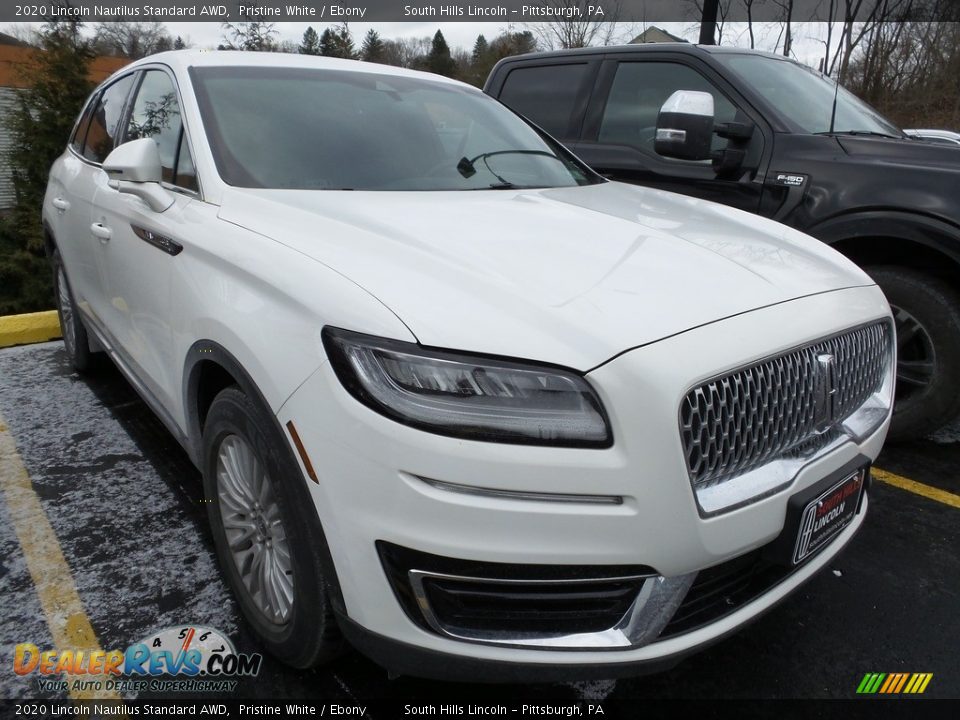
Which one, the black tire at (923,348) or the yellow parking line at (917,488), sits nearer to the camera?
the yellow parking line at (917,488)

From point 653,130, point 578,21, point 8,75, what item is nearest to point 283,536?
point 653,130

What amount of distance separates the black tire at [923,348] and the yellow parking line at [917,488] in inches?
12.6

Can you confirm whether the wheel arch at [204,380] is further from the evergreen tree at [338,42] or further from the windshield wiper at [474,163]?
the evergreen tree at [338,42]

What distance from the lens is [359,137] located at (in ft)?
8.40

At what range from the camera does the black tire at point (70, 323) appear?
12.8 feet

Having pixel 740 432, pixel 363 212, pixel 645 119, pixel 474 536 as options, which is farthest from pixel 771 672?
pixel 645 119

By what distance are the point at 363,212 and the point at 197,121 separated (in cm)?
78

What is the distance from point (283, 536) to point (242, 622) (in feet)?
1.90

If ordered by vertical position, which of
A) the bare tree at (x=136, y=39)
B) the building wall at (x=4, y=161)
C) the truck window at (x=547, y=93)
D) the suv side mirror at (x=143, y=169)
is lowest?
the building wall at (x=4, y=161)

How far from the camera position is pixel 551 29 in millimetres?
24156

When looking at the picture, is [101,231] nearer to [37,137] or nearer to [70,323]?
[70,323]

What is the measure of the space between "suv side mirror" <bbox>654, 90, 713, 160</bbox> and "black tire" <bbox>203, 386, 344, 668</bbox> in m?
2.41

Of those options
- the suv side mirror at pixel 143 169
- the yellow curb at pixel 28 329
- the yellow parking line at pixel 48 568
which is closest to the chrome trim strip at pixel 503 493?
the yellow parking line at pixel 48 568

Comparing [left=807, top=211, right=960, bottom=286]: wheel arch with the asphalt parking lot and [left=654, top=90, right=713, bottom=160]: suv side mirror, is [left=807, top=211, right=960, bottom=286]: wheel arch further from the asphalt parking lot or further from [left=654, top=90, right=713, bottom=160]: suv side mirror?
the asphalt parking lot
